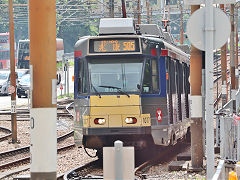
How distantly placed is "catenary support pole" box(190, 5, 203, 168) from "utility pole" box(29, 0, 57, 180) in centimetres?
871

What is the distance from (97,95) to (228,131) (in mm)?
3323

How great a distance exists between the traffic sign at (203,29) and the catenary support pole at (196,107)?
5.68 metres

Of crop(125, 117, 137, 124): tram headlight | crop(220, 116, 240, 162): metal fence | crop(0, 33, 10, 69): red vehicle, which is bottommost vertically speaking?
Answer: crop(220, 116, 240, 162): metal fence

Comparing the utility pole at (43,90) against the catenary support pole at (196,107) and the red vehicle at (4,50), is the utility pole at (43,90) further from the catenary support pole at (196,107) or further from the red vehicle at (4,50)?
the red vehicle at (4,50)

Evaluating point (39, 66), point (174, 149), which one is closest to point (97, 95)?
point (174, 149)

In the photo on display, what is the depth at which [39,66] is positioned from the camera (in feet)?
23.6

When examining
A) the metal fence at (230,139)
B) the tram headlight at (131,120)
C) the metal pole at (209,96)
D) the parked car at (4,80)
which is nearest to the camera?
the metal pole at (209,96)

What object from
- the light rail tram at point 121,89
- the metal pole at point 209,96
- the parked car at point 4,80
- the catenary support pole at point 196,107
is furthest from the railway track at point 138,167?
the parked car at point 4,80

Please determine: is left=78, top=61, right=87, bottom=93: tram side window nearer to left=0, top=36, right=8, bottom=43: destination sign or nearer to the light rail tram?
the light rail tram

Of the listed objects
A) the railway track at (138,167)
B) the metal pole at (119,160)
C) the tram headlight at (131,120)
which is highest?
the metal pole at (119,160)

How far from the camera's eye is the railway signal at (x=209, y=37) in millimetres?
9750

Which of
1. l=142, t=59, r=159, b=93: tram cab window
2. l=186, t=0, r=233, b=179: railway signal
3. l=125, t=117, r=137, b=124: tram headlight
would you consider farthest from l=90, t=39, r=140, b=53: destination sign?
l=186, t=0, r=233, b=179: railway signal

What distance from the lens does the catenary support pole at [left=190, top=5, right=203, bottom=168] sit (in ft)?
51.7

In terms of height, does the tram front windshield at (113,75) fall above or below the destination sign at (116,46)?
below
